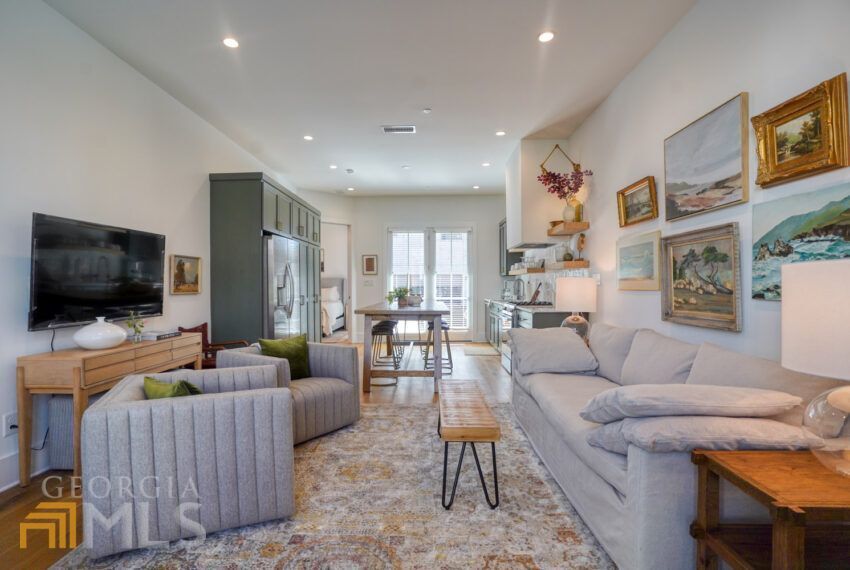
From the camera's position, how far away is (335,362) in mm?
3309

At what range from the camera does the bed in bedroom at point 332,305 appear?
8.14 metres

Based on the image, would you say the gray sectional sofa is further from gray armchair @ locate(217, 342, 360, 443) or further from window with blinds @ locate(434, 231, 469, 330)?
window with blinds @ locate(434, 231, 469, 330)

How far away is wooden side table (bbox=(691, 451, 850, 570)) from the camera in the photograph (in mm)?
1025

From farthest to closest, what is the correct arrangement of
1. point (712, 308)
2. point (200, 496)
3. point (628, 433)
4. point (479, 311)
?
1. point (479, 311)
2. point (712, 308)
3. point (200, 496)
4. point (628, 433)

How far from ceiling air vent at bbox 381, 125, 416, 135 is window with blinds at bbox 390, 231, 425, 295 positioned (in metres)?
3.42

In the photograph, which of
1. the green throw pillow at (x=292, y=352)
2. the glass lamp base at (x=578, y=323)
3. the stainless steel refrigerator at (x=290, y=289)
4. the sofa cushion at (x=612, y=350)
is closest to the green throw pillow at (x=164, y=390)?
the green throw pillow at (x=292, y=352)

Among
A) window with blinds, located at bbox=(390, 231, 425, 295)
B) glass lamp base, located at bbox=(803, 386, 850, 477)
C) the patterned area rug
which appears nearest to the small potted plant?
the patterned area rug

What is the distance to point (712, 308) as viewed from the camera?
239cm

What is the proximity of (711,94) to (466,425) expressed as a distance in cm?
253

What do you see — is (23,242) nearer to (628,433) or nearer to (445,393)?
(445,393)

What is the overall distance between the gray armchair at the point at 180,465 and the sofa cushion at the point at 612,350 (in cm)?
230

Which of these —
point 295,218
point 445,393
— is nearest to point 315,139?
point 295,218

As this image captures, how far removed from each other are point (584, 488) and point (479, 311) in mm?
6049

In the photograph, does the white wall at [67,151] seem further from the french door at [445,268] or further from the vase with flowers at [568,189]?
the french door at [445,268]
